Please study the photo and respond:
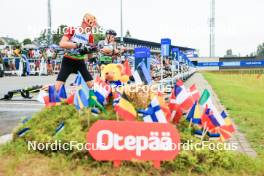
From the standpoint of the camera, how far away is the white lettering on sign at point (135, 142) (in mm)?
4156

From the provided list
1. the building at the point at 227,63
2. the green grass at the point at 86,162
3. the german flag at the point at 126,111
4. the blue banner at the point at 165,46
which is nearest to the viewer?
the green grass at the point at 86,162

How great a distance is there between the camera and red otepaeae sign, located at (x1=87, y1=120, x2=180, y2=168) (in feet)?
13.6

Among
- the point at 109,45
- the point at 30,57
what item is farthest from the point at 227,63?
the point at 109,45

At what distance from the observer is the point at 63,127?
4.71 meters

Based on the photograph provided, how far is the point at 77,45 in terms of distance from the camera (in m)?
5.94

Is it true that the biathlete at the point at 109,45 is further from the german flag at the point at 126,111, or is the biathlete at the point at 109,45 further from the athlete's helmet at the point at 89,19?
the german flag at the point at 126,111

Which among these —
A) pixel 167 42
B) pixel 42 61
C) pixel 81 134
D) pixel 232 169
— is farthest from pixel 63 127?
pixel 42 61

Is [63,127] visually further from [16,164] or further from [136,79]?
[136,79]

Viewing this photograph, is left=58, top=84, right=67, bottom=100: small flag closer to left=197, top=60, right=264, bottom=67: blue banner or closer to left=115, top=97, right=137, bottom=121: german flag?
left=115, top=97, right=137, bottom=121: german flag

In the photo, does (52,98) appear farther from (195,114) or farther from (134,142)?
(195,114)

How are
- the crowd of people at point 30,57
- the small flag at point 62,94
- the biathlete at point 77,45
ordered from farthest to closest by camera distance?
the crowd of people at point 30,57
the biathlete at point 77,45
the small flag at point 62,94

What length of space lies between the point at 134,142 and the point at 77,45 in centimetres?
234

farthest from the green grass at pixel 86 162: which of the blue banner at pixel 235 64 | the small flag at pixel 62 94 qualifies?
the blue banner at pixel 235 64

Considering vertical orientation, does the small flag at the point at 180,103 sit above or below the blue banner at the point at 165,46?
below
